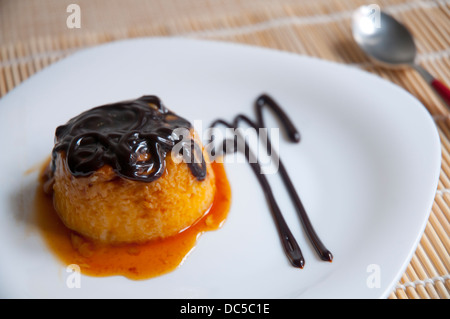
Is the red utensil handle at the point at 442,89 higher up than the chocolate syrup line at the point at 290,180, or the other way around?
the red utensil handle at the point at 442,89

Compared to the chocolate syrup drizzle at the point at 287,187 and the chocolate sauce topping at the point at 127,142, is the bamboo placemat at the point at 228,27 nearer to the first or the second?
the chocolate syrup drizzle at the point at 287,187

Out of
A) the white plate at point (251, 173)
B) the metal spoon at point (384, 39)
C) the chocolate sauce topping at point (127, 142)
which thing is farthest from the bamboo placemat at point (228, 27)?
the chocolate sauce topping at point (127, 142)

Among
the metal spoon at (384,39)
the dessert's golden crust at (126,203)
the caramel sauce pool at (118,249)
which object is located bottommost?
the caramel sauce pool at (118,249)

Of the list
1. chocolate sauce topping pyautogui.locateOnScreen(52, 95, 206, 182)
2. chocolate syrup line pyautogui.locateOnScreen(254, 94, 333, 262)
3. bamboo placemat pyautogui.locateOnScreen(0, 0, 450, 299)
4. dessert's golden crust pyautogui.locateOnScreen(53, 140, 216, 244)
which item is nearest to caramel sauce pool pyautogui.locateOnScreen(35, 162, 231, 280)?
dessert's golden crust pyautogui.locateOnScreen(53, 140, 216, 244)

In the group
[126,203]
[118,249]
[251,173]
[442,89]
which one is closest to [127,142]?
[126,203]
